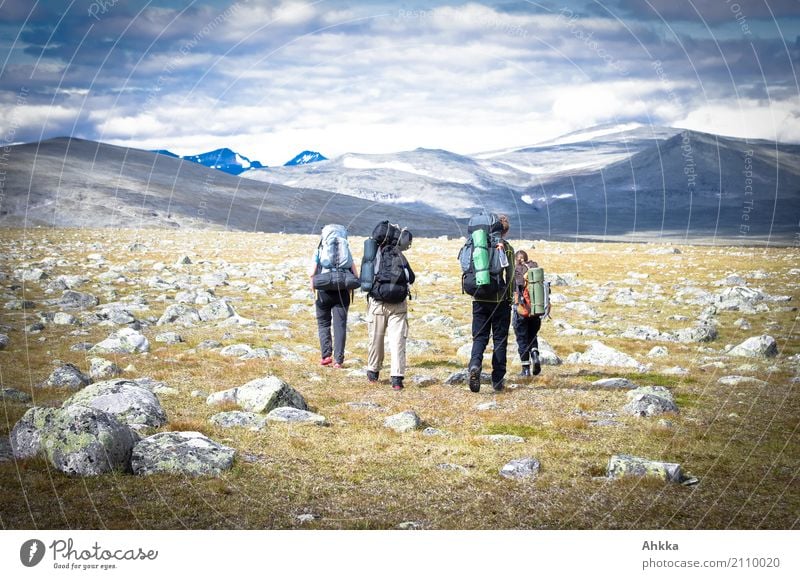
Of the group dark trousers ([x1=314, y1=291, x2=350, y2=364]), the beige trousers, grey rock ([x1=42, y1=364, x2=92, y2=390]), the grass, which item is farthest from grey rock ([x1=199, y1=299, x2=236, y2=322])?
the beige trousers

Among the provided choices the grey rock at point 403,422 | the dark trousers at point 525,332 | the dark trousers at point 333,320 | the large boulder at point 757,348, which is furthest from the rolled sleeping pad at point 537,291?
the large boulder at point 757,348

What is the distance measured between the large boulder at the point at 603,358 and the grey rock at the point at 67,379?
10723mm

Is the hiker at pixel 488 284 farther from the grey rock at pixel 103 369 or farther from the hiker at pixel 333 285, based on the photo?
the grey rock at pixel 103 369

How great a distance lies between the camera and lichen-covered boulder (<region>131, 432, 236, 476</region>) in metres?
8.15

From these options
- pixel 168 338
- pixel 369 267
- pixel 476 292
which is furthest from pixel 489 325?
pixel 168 338

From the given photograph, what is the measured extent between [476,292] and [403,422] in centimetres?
329

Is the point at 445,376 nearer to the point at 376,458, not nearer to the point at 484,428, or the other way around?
the point at 484,428

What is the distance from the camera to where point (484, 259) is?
1273 centimetres

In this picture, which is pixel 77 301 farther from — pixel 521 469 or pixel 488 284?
pixel 521 469

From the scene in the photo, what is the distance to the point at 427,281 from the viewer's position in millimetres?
37531

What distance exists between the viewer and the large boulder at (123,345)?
16.1 m

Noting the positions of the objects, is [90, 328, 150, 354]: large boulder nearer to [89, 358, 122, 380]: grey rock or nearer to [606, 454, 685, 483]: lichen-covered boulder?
[89, 358, 122, 380]: grey rock
